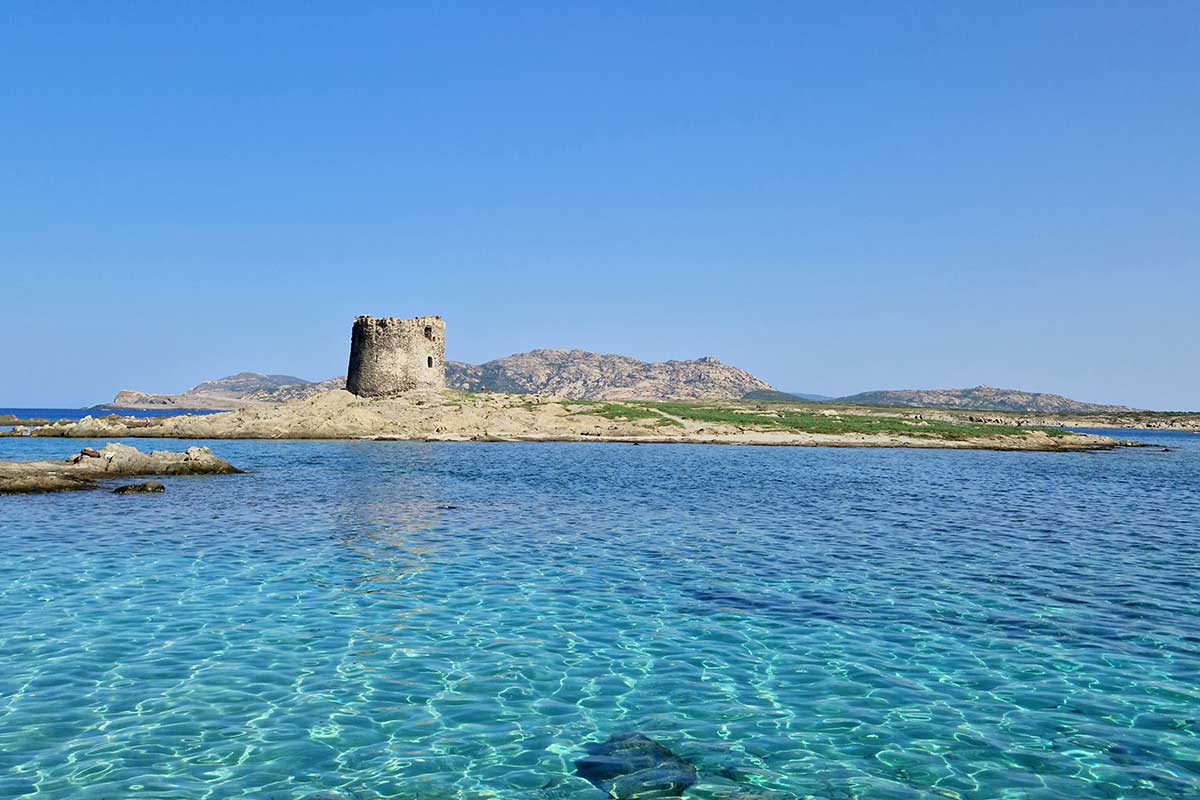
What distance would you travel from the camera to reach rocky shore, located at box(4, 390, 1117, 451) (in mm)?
73125

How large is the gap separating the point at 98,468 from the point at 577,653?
35.2 m

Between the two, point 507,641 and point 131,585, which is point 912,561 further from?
point 131,585

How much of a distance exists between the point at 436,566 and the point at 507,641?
19.9 feet

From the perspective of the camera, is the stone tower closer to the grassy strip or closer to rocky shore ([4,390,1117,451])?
rocky shore ([4,390,1117,451])

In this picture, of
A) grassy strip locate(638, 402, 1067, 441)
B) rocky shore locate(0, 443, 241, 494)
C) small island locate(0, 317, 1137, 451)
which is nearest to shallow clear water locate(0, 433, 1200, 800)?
rocky shore locate(0, 443, 241, 494)

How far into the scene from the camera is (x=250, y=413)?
255ft

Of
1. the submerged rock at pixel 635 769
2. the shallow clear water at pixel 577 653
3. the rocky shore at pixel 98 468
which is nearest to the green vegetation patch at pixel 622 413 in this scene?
the rocky shore at pixel 98 468

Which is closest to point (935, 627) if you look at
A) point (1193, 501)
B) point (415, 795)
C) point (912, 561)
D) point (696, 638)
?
point (696, 638)

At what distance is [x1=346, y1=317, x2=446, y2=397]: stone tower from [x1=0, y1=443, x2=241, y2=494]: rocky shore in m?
38.1

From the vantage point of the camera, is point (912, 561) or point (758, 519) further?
point (758, 519)

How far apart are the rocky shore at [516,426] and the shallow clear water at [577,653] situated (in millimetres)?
46696

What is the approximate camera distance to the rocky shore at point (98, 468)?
107 ft

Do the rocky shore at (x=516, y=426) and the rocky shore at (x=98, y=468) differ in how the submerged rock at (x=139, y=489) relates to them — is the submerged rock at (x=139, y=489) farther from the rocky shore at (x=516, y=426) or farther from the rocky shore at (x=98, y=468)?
the rocky shore at (x=516, y=426)

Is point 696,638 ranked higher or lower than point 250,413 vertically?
lower
